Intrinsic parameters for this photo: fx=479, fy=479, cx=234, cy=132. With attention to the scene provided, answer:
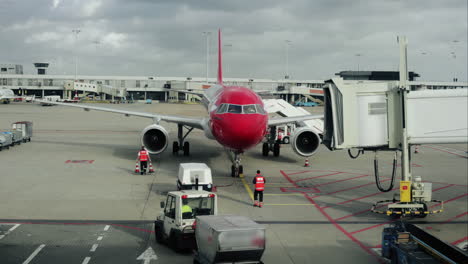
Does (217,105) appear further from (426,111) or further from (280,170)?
(426,111)

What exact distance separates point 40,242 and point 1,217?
148 inches

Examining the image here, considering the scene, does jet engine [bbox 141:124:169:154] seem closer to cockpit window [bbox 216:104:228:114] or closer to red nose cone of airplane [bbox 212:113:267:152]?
cockpit window [bbox 216:104:228:114]

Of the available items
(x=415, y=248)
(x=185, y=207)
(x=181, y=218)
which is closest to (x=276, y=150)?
(x=185, y=207)

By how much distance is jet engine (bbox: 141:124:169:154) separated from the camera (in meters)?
30.0

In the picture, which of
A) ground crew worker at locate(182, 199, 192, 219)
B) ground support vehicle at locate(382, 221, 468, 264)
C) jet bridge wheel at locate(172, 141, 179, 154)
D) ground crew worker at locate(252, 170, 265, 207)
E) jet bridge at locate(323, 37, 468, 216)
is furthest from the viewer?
jet bridge wheel at locate(172, 141, 179, 154)

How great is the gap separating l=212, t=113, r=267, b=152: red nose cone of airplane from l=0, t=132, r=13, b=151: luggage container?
19.4 meters

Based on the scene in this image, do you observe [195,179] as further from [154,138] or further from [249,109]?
[154,138]

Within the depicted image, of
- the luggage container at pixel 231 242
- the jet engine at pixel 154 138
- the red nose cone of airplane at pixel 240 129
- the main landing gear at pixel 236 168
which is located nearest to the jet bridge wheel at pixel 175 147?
the jet engine at pixel 154 138

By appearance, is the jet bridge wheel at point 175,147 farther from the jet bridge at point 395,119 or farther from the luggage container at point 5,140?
the jet bridge at point 395,119

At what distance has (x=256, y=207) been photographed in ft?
64.5

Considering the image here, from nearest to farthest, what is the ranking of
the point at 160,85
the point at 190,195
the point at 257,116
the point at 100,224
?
1. the point at 190,195
2. the point at 100,224
3. the point at 257,116
4. the point at 160,85

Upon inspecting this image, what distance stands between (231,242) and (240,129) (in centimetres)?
1217

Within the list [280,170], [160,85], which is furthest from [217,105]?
[160,85]

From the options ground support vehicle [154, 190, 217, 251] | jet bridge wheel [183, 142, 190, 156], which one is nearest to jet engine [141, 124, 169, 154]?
jet bridge wheel [183, 142, 190, 156]
